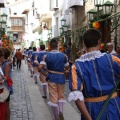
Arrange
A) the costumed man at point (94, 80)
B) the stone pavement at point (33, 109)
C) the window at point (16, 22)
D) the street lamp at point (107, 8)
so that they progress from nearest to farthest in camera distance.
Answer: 1. the costumed man at point (94, 80)
2. the stone pavement at point (33, 109)
3. the street lamp at point (107, 8)
4. the window at point (16, 22)

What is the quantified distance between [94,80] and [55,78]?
12.5 feet

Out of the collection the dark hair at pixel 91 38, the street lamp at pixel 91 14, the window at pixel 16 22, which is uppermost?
the window at pixel 16 22

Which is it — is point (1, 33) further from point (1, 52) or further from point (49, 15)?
point (49, 15)

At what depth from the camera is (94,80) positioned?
3543 mm

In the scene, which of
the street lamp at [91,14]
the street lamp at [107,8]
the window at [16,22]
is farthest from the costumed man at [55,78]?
the window at [16,22]

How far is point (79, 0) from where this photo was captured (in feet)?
69.3

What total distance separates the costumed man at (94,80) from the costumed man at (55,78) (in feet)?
11.9

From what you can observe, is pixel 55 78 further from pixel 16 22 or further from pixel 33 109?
pixel 16 22

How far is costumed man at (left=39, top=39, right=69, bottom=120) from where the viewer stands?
7.24 m

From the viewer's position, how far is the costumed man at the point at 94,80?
3.54 m

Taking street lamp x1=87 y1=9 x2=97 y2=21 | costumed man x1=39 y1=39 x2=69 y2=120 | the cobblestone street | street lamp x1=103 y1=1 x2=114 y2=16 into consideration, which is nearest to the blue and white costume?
costumed man x1=39 y1=39 x2=69 y2=120

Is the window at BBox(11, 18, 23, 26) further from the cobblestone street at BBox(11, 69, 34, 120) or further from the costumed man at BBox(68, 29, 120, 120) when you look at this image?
the costumed man at BBox(68, 29, 120, 120)

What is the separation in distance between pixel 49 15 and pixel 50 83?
113 feet

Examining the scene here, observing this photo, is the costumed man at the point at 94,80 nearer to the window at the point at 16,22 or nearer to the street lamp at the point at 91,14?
the street lamp at the point at 91,14
